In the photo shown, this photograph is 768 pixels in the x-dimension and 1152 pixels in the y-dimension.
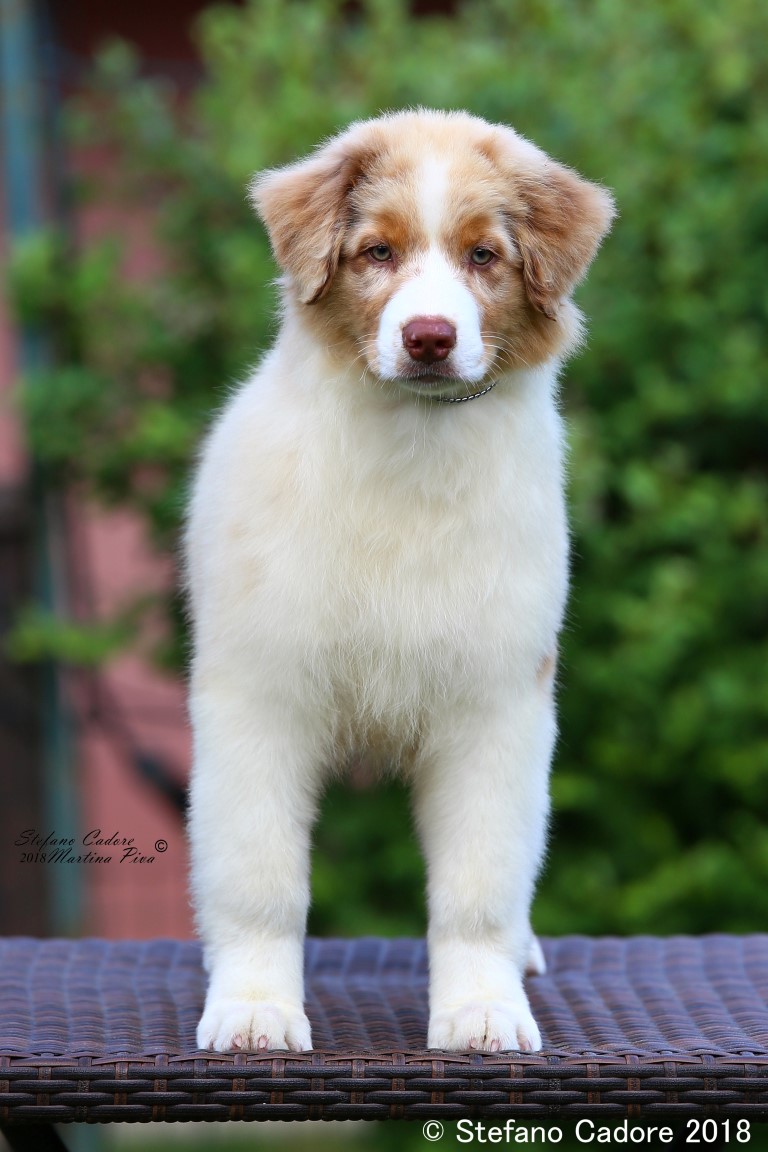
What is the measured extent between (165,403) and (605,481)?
1.63m

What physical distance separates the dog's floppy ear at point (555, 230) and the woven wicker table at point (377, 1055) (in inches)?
56.7

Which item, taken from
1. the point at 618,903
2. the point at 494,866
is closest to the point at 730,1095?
the point at 494,866

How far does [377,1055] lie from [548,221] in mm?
1628

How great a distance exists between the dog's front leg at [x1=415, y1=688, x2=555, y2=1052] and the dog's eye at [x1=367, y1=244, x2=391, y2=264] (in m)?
0.89

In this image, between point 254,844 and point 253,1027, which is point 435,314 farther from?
point 253,1027

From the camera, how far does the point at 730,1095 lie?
291 centimetres

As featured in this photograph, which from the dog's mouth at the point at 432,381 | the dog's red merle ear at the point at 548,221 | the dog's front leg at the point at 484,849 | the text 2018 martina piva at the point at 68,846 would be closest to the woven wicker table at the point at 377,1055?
the dog's front leg at the point at 484,849

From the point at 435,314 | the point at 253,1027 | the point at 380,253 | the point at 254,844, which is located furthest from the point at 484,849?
the point at 380,253

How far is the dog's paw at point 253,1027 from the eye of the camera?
3021 mm

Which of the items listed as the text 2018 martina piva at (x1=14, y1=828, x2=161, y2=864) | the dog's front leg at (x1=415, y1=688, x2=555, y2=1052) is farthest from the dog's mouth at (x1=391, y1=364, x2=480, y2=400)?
the text 2018 martina piva at (x1=14, y1=828, x2=161, y2=864)

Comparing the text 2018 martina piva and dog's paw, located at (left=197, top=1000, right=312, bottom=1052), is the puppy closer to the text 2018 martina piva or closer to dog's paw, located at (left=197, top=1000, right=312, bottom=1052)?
dog's paw, located at (left=197, top=1000, right=312, bottom=1052)

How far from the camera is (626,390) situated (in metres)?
5.48

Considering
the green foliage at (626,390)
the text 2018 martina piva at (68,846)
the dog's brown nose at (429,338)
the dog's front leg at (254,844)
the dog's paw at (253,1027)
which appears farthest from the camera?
the text 2018 martina piva at (68,846)

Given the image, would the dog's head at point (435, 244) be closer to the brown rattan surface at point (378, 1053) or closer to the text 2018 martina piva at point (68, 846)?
the brown rattan surface at point (378, 1053)
